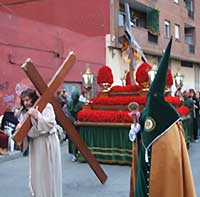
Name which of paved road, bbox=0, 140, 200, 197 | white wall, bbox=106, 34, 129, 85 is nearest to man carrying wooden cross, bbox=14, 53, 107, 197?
paved road, bbox=0, 140, 200, 197

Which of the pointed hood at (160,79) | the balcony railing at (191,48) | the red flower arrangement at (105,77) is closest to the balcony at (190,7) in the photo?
the balcony railing at (191,48)

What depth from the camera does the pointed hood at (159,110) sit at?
399cm

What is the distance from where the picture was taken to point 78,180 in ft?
27.1

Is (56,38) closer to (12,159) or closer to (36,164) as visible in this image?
(12,159)

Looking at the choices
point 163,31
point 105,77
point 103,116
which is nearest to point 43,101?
point 103,116

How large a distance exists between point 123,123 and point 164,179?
5.86 meters

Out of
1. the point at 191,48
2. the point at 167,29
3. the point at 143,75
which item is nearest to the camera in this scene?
the point at 143,75

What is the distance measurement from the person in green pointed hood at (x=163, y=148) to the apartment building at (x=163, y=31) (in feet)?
63.1

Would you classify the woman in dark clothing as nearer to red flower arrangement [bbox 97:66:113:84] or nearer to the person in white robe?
red flower arrangement [bbox 97:66:113:84]

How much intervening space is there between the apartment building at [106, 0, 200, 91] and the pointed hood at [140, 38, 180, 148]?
19.2 m

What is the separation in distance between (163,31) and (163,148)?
26.6 m

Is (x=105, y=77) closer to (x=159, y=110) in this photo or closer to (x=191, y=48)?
(x=159, y=110)

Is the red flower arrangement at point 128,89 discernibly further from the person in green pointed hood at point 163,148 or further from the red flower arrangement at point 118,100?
the person in green pointed hood at point 163,148

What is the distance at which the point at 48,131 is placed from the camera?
5152 mm
